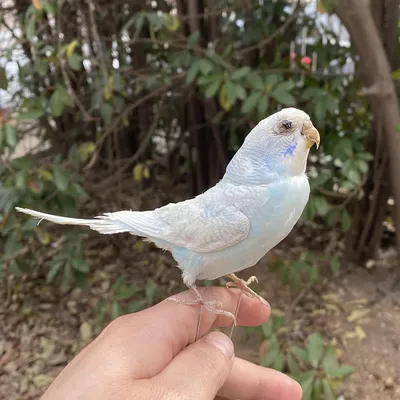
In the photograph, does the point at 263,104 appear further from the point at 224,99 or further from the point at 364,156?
the point at 364,156

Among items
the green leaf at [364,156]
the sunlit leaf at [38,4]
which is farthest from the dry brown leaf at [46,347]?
the green leaf at [364,156]

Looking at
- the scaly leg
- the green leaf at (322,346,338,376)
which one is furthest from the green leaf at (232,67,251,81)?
the green leaf at (322,346,338,376)

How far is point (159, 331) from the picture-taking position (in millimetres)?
817

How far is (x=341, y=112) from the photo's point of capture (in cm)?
153

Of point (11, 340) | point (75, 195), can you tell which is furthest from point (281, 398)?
point (11, 340)

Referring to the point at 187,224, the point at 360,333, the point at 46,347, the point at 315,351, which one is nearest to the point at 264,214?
the point at 187,224

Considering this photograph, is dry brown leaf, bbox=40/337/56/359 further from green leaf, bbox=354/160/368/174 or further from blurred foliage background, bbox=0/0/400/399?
green leaf, bbox=354/160/368/174

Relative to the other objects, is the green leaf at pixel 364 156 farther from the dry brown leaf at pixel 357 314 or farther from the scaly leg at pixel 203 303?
the scaly leg at pixel 203 303

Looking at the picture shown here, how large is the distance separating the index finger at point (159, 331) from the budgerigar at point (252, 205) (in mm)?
123

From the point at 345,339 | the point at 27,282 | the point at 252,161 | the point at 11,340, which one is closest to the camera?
the point at 252,161

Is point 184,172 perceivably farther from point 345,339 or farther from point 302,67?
point 345,339

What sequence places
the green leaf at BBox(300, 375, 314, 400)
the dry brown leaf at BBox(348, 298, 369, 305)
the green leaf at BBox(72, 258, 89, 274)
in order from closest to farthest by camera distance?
1. the green leaf at BBox(300, 375, 314, 400)
2. the green leaf at BBox(72, 258, 89, 274)
3. the dry brown leaf at BBox(348, 298, 369, 305)

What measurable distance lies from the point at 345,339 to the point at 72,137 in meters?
1.37

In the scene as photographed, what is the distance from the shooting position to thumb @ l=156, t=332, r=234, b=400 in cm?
72
